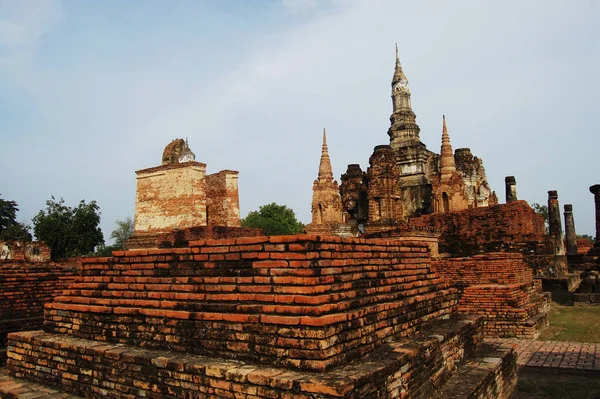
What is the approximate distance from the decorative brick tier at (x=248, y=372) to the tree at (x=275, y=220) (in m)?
45.0

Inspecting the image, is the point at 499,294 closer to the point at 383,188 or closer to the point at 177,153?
the point at 177,153

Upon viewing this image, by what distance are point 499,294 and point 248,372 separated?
7.38m

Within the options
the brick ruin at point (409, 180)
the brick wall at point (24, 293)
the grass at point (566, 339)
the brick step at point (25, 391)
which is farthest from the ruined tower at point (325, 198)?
the brick step at point (25, 391)

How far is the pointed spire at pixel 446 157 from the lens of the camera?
72.4 feet

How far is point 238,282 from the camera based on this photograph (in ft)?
11.5

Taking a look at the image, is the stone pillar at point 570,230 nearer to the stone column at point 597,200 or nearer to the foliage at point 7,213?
the stone column at point 597,200

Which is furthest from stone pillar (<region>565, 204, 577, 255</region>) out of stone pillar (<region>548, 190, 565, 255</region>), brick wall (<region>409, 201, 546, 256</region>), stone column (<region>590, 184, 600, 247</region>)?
brick wall (<region>409, 201, 546, 256</region>)

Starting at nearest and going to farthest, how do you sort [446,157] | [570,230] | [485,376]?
[485,376] → [446,157] → [570,230]

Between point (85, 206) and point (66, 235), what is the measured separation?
8.28 feet

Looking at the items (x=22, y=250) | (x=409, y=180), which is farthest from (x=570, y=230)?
(x=22, y=250)

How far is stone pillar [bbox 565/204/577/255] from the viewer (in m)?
27.8

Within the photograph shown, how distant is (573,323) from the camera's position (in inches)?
404

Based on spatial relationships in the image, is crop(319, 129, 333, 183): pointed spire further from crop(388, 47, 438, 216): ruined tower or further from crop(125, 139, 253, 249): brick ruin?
crop(125, 139, 253, 249): brick ruin

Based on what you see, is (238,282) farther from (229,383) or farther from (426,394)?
(426,394)
